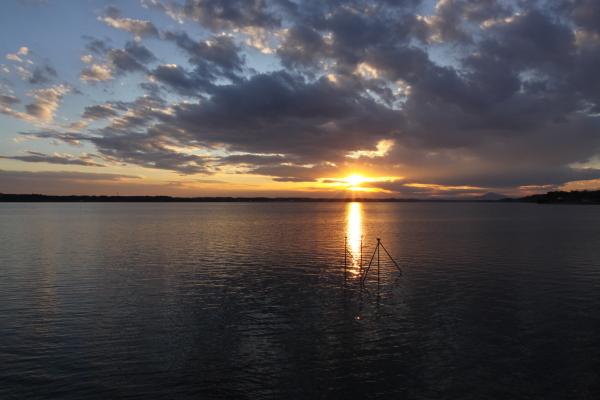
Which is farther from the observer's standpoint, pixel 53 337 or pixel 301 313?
pixel 301 313

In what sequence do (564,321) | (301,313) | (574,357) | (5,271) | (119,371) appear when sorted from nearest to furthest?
(119,371) → (574,357) → (564,321) → (301,313) → (5,271)

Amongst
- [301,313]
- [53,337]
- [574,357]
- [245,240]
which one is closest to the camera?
[574,357]

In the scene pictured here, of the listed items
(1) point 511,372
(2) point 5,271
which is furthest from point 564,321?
(2) point 5,271

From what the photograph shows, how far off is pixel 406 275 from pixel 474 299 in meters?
11.7

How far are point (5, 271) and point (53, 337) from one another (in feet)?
93.0

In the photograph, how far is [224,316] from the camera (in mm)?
29391

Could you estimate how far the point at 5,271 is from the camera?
153 feet

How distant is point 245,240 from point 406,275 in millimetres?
43344

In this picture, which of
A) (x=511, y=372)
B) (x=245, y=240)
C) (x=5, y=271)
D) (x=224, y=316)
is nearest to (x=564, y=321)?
(x=511, y=372)

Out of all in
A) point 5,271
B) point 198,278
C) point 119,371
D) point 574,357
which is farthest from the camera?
point 5,271

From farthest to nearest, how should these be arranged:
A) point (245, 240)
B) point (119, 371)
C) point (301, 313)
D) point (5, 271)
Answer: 1. point (245, 240)
2. point (5, 271)
3. point (301, 313)
4. point (119, 371)

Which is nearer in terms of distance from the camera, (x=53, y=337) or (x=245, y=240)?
(x=53, y=337)

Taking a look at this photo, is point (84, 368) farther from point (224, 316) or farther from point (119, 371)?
point (224, 316)

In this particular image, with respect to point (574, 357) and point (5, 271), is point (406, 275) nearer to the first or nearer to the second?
point (574, 357)
